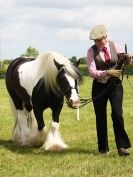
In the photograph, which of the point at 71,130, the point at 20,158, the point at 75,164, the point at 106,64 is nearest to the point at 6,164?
the point at 20,158

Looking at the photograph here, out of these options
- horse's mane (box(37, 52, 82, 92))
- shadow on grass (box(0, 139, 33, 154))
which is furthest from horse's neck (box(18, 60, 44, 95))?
shadow on grass (box(0, 139, 33, 154))

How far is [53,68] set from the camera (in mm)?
8859

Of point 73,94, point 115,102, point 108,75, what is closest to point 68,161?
point 73,94

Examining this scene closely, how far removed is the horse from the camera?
8557 millimetres

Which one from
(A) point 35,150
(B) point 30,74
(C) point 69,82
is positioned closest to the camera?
(C) point 69,82

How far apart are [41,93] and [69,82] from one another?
3.00ft

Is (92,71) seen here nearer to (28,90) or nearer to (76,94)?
(76,94)

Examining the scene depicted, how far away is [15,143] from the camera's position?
10500 millimetres

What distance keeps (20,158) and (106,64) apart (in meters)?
2.16

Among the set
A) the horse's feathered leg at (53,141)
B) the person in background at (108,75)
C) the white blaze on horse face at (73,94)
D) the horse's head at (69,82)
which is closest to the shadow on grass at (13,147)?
the horse's feathered leg at (53,141)

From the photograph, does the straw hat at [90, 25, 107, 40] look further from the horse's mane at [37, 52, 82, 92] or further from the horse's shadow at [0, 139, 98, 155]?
the horse's shadow at [0, 139, 98, 155]

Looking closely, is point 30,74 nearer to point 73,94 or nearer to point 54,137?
point 54,137

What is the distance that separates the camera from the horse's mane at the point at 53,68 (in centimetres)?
857

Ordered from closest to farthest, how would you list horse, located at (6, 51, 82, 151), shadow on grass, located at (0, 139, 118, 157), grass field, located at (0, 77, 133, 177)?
grass field, located at (0, 77, 133, 177)
horse, located at (6, 51, 82, 151)
shadow on grass, located at (0, 139, 118, 157)
